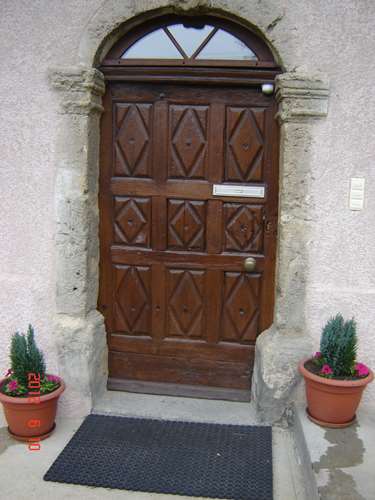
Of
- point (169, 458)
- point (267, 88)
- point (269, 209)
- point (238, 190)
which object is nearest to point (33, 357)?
point (169, 458)

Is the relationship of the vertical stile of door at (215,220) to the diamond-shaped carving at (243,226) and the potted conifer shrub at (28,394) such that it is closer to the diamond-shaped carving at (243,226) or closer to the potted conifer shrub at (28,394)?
the diamond-shaped carving at (243,226)

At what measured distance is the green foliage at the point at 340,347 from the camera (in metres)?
3.33

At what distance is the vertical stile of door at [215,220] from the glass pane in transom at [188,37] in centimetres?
42

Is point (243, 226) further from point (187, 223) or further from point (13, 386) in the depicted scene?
point (13, 386)

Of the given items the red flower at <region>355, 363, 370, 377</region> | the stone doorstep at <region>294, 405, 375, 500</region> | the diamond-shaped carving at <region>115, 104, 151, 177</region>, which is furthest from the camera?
the diamond-shaped carving at <region>115, 104, 151, 177</region>

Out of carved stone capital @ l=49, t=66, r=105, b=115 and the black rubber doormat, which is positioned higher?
carved stone capital @ l=49, t=66, r=105, b=115

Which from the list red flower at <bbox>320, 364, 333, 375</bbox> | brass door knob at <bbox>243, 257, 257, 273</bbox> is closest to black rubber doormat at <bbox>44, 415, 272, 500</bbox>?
red flower at <bbox>320, 364, 333, 375</bbox>

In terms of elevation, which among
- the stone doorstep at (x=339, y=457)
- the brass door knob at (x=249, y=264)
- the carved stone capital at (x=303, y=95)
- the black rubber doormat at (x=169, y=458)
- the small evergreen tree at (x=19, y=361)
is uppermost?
the carved stone capital at (x=303, y=95)

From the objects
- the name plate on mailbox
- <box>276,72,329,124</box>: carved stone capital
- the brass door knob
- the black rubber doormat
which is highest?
<box>276,72,329,124</box>: carved stone capital

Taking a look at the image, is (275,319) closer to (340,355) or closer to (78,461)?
(340,355)

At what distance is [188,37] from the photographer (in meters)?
3.72

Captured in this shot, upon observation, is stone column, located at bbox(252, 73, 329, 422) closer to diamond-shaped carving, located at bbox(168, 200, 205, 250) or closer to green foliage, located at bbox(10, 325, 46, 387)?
diamond-shaped carving, located at bbox(168, 200, 205, 250)

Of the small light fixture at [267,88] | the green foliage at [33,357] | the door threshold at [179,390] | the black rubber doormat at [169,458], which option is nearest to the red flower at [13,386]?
the green foliage at [33,357]

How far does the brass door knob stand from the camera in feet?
12.5
